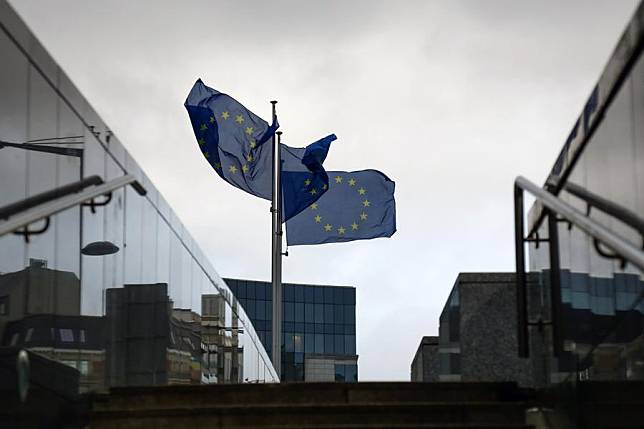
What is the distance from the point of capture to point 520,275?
9.92 meters

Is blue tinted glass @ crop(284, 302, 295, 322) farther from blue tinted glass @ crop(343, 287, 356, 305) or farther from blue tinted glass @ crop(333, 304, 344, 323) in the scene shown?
blue tinted glass @ crop(343, 287, 356, 305)

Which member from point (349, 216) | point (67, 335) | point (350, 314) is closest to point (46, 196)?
point (67, 335)

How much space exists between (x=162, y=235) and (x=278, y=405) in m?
5.63

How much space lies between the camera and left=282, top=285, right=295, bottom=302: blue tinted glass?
9025cm

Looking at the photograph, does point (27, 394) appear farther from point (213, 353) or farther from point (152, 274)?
point (213, 353)

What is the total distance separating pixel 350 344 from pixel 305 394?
83.6 meters

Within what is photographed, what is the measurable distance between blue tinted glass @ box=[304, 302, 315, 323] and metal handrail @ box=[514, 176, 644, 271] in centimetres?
8220

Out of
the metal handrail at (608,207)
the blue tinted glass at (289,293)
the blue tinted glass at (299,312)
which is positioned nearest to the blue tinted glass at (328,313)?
the blue tinted glass at (299,312)

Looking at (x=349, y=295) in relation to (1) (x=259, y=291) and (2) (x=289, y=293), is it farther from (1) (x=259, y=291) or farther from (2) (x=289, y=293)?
(1) (x=259, y=291)

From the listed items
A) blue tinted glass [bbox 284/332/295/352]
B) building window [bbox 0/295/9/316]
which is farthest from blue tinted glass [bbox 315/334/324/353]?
building window [bbox 0/295/9/316]

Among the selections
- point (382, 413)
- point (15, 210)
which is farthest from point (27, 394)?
point (382, 413)

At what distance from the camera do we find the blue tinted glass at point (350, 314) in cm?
9338

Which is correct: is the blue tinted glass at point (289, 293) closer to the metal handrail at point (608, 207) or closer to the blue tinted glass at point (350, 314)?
the blue tinted glass at point (350, 314)

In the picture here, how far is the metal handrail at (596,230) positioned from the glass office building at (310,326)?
7863 centimetres
